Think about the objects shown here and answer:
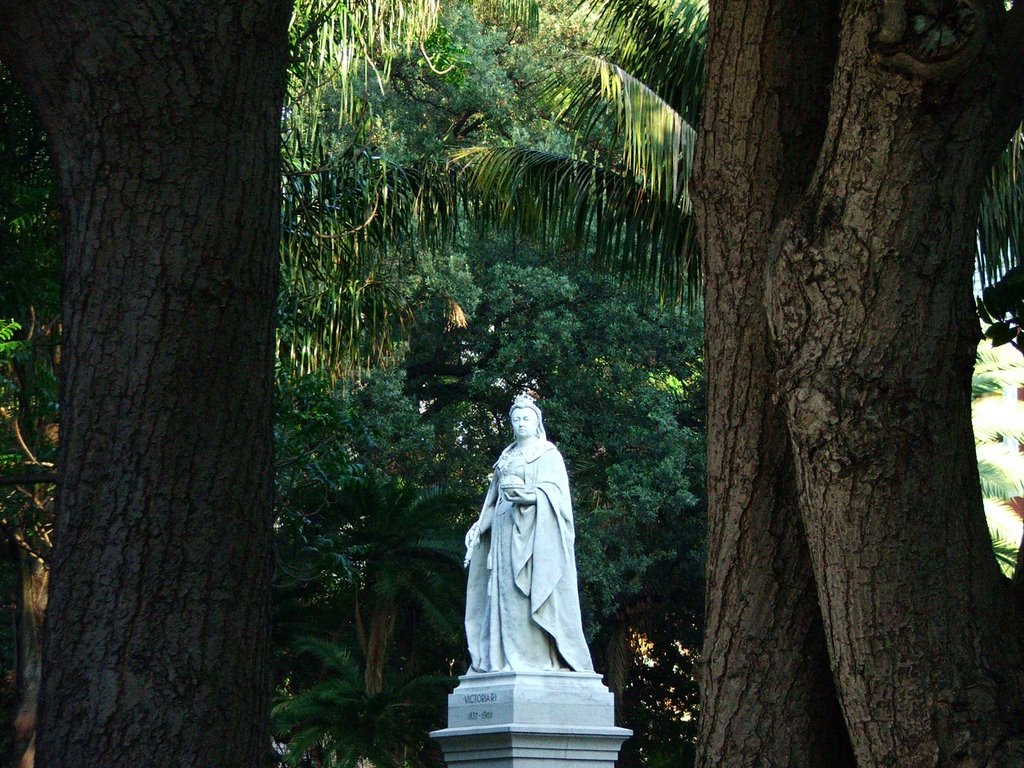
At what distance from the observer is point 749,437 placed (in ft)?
10.2

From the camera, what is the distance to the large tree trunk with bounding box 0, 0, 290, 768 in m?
2.44

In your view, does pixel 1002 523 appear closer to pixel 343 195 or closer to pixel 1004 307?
pixel 343 195

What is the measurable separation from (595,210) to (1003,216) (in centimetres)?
313

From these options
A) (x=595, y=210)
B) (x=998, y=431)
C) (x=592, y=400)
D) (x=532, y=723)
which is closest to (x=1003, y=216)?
(x=595, y=210)

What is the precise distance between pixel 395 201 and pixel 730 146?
838cm

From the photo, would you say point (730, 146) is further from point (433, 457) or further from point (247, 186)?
point (433, 457)

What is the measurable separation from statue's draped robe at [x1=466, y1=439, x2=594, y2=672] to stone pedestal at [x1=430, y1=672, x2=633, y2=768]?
0.82 feet

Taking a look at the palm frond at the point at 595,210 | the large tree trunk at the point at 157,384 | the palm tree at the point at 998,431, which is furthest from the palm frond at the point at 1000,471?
the large tree trunk at the point at 157,384

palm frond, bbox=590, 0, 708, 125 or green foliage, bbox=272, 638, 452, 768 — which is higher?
palm frond, bbox=590, 0, 708, 125

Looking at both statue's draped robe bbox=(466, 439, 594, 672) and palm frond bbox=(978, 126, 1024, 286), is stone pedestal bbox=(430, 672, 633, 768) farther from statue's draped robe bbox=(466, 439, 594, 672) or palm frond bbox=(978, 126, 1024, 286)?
palm frond bbox=(978, 126, 1024, 286)

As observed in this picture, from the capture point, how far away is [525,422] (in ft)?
34.6

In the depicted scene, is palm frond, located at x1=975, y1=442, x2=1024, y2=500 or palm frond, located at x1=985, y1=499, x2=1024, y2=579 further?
palm frond, located at x1=975, y1=442, x2=1024, y2=500

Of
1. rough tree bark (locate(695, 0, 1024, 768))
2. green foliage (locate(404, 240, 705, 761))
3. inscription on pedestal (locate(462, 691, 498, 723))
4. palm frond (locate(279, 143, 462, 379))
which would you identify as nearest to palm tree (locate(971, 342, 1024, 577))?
green foliage (locate(404, 240, 705, 761))

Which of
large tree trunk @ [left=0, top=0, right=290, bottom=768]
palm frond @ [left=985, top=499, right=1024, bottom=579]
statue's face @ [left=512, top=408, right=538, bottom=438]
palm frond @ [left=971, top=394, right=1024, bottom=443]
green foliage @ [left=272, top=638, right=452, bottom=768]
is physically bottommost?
green foliage @ [left=272, top=638, right=452, bottom=768]
